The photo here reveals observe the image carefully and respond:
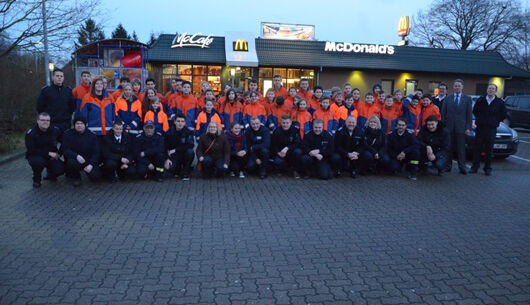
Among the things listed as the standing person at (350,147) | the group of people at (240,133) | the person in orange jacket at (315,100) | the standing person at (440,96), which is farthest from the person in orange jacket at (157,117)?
A: the standing person at (440,96)

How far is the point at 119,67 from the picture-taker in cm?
1809

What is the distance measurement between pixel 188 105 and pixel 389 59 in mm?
22887

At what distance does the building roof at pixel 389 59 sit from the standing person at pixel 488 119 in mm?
18381

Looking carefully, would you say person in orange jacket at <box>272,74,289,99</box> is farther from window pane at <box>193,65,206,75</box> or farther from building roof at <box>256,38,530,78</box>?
window pane at <box>193,65,206,75</box>

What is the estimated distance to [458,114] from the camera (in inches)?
364

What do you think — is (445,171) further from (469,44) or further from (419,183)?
(469,44)

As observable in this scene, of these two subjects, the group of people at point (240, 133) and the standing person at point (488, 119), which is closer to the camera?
the group of people at point (240, 133)

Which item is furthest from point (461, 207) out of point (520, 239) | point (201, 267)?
point (201, 267)

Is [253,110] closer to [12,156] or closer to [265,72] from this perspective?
[12,156]

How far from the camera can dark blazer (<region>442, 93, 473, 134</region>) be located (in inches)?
361

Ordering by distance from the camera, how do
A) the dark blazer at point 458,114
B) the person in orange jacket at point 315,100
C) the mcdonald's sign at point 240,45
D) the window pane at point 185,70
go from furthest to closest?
the mcdonald's sign at point 240,45, the window pane at point 185,70, the person in orange jacket at point 315,100, the dark blazer at point 458,114

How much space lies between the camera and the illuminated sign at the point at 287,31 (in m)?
29.8

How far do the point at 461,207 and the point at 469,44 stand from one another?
48.6m

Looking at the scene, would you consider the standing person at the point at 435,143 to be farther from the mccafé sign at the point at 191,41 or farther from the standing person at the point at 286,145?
the mccafé sign at the point at 191,41
